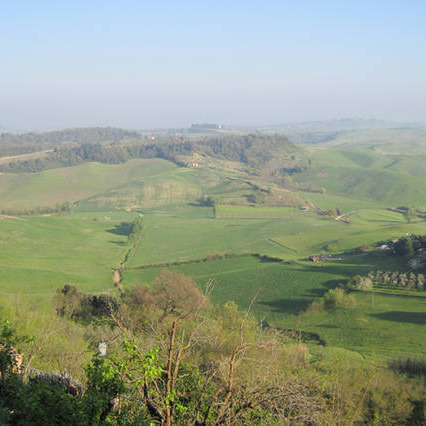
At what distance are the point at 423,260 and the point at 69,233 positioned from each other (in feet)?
225

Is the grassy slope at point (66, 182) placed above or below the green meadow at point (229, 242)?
above

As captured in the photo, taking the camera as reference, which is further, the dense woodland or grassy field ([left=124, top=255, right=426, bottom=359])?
grassy field ([left=124, top=255, right=426, bottom=359])

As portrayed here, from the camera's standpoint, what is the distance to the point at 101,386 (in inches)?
340

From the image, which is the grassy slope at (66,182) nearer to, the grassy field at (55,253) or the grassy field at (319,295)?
the grassy field at (55,253)

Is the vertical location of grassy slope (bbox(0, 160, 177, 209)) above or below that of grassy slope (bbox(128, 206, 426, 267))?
above

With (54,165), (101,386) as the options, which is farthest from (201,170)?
(101,386)

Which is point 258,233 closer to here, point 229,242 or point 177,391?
point 229,242

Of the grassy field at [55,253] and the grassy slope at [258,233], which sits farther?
the grassy slope at [258,233]

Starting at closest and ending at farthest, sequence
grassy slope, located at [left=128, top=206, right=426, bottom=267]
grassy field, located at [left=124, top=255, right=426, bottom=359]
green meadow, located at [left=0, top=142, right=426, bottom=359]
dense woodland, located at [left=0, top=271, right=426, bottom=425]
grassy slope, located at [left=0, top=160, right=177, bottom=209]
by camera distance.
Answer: dense woodland, located at [left=0, top=271, right=426, bottom=425]
grassy field, located at [left=124, top=255, right=426, bottom=359]
green meadow, located at [left=0, top=142, right=426, bottom=359]
grassy slope, located at [left=128, top=206, right=426, bottom=267]
grassy slope, located at [left=0, top=160, right=177, bottom=209]

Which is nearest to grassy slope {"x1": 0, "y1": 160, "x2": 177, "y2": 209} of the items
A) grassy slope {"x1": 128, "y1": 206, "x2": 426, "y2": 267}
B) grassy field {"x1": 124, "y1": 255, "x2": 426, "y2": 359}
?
grassy slope {"x1": 128, "y1": 206, "x2": 426, "y2": 267}

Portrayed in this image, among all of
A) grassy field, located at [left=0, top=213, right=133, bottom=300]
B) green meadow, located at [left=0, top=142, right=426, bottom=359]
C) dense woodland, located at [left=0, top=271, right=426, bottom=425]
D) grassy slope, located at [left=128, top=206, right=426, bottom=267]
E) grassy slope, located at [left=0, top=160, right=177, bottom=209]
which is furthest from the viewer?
grassy slope, located at [left=0, top=160, right=177, bottom=209]

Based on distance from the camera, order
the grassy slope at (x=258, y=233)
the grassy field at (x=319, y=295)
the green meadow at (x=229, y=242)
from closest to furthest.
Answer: the grassy field at (x=319, y=295), the green meadow at (x=229, y=242), the grassy slope at (x=258, y=233)

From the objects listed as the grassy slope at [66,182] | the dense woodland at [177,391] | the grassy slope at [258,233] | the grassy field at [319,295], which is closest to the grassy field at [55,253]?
the grassy slope at [258,233]

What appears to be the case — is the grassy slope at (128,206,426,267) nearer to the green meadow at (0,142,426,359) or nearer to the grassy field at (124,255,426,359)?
the green meadow at (0,142,426,359)
